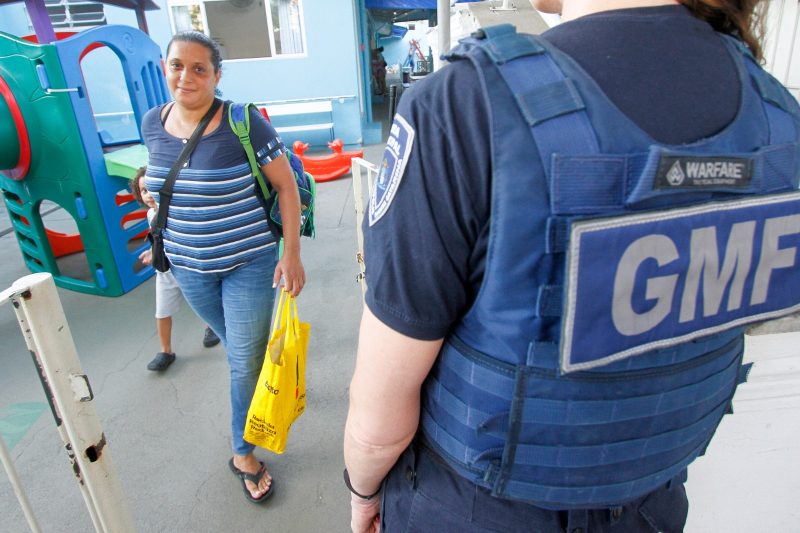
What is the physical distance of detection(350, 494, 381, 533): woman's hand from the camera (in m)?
1.04

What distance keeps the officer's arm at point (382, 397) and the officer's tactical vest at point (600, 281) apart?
5cm

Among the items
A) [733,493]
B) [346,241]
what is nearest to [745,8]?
[733,493]

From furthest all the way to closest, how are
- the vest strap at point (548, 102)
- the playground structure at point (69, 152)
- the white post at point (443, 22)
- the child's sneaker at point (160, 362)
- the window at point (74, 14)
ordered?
the window at point (74, 14), the playground structure at point (69, 152), the child's sneaker at point (160, 362), the white post at point (443, 22), the vest strap at point (548, 102)

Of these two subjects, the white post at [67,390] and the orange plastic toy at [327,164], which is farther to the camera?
the orange plastic toy at [327,164]

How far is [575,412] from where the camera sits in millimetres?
729

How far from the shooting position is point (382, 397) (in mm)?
802

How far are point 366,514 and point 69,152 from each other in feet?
12.6

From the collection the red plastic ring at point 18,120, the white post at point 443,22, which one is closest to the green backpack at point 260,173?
→ the white post at point 443,22

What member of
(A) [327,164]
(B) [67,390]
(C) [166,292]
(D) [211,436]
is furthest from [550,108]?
(A) [327,164]

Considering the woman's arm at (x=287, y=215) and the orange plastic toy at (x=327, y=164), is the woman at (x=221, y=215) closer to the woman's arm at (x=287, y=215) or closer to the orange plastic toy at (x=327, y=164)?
the woman's arm at (x=287, y=215)

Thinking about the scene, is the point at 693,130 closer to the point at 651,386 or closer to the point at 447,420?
the point at 651,386

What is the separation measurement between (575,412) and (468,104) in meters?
0.46

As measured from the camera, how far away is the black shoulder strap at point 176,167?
1853 millimetres

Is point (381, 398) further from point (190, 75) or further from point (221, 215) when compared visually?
point (190, 75)
